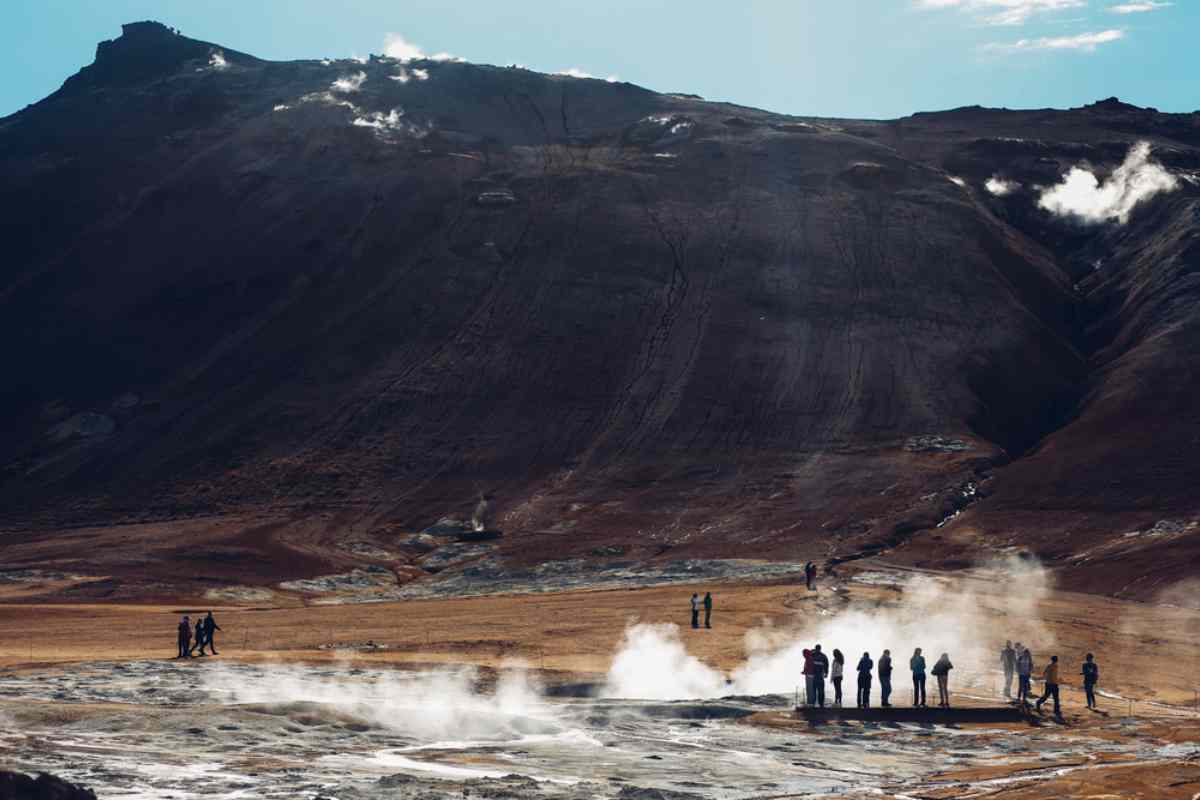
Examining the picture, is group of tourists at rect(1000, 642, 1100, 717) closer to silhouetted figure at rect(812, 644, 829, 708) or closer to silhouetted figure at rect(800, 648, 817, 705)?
silhouetted figure at rect(812, 644, 829, 708)

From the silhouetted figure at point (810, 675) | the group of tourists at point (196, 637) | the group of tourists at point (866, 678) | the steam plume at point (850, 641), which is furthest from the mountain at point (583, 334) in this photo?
the silhouetted figure at point (810, 675)

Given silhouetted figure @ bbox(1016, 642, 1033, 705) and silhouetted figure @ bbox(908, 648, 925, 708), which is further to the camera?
silhouetted figure @ bbox(1016, 642, 1033, 705)

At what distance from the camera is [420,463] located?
110688 millimetres

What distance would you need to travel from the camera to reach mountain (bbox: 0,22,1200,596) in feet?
322

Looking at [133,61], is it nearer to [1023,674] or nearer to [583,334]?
[583,334]

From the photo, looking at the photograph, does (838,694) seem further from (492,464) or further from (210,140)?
(210,140)

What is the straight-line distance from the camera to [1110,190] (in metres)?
151

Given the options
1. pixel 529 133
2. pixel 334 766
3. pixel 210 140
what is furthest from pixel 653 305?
pixel 334 766

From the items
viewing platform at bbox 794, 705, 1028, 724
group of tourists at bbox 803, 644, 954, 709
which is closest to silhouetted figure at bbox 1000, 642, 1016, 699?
group of tourists at bbox 803, 644, 954, 709

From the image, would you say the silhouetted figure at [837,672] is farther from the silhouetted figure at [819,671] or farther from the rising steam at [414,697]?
the rising steam at [414,697]

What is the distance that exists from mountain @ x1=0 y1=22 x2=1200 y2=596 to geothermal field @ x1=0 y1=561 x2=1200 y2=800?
2504 centimetres

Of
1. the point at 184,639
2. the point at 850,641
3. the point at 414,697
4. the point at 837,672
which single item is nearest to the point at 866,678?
the point at 837,672

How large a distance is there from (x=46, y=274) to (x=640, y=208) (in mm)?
55908

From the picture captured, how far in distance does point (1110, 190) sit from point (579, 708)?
12476 centimetres
